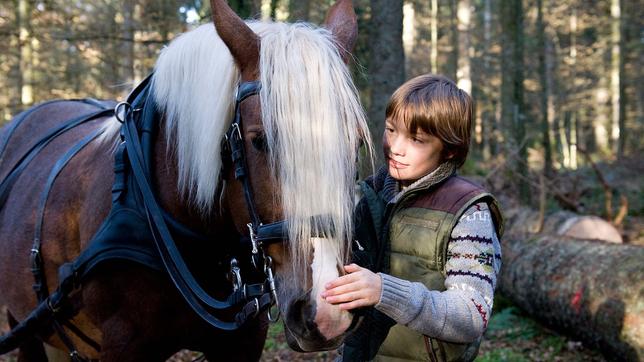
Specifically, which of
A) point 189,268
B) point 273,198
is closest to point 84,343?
point 189,268

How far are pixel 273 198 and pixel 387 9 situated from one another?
365cm

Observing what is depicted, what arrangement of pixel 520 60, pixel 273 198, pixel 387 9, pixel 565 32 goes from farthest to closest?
pixel 565 32 → pixel 520 60 → pixel 387 9 → pixel 273 198

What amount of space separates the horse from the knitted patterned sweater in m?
0.15

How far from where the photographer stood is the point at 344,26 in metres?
2.21

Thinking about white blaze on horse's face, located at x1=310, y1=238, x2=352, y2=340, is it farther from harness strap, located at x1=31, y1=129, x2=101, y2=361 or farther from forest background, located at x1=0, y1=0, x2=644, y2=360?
harness strap, located at x1=31, y1=129, x2=101, y2=361

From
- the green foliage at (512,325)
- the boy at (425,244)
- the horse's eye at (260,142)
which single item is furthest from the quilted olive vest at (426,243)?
the green foliage at (512,325)

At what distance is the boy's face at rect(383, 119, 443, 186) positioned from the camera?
72.1 inches

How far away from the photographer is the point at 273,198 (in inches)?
66.7

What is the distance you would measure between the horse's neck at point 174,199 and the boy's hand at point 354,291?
2.23 ft

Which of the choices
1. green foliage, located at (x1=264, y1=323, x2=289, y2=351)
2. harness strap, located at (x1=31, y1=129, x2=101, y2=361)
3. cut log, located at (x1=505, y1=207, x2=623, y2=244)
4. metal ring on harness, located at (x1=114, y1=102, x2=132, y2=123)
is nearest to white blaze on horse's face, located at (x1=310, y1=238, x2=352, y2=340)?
metal ring on harness, located at (x1=114, y1=102, x2=132, y2=123)

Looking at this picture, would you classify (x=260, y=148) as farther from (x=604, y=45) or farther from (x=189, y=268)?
(x=604, y=45)

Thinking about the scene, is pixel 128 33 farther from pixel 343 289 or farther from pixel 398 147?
pixel 343 289

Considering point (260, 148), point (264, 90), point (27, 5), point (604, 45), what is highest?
point (604, 45)

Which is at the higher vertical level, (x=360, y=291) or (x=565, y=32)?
(x=565, y=32)
